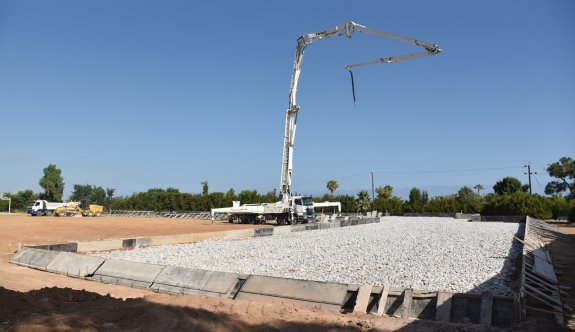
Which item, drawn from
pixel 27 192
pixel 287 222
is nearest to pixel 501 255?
pixel 287 222

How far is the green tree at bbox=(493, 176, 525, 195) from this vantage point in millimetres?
78312

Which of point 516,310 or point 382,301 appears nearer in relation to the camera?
point 516,310

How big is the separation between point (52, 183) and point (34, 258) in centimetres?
7523

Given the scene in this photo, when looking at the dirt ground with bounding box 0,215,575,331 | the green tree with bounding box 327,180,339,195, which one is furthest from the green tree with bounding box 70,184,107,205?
the dirt ground with bounding box 0,215,575,331

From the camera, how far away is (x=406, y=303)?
6.31m

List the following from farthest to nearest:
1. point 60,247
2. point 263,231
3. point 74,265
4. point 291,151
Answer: point 291,151 < point 263,231 < point 60,247 < point 74,265

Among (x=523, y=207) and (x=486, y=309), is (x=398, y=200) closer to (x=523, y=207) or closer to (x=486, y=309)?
(x=523, y=207)

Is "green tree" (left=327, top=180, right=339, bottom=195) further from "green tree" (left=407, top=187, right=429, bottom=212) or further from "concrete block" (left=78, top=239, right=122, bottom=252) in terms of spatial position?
"concrete block" (left=78, top=239, right=122, bottom=252)

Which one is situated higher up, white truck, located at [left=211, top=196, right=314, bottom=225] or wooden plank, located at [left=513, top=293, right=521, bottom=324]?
white truck, located at [left=211, top=196, right=314, bottom=225]

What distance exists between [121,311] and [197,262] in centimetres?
591

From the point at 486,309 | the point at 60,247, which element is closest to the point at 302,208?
the point at 60,247

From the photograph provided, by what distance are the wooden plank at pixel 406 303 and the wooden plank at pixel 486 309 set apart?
3.11 ft

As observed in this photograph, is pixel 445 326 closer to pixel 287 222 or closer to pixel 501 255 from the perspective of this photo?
pixel 501 255

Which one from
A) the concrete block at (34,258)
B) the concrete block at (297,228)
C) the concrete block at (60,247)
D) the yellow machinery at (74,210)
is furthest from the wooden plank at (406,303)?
the yellow machinery at (74,210)
